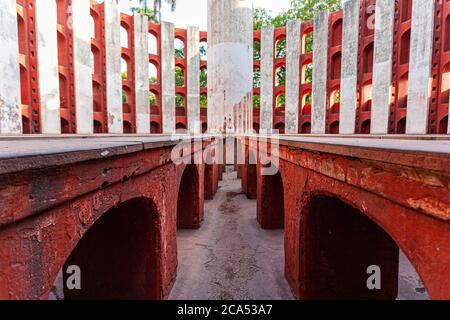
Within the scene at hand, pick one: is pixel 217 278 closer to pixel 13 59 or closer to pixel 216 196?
pixel 216 196

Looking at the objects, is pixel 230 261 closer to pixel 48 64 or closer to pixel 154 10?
pixel 48 64

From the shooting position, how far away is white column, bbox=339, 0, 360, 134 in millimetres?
14742

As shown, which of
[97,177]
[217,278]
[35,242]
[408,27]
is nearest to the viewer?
[35,242]

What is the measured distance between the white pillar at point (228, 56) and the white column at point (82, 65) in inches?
272

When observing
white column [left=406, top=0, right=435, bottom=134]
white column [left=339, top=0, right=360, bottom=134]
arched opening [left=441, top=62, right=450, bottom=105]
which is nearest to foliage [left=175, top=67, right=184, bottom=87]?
white column [left=339, top=0, right=360, bottom=134]

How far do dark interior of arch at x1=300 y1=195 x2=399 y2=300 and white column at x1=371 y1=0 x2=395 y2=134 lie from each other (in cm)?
1112

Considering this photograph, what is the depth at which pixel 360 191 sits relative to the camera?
1.99 m

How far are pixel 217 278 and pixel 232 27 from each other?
9809mm

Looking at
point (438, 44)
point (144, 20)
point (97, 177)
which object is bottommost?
point (97, 177)

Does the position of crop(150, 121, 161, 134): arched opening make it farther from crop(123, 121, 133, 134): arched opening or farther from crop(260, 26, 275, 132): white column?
crop(260, 26, 275, 132): white column

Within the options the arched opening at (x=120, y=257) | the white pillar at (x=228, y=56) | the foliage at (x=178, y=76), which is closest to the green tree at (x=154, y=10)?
the foliage at (x=178, y=76)

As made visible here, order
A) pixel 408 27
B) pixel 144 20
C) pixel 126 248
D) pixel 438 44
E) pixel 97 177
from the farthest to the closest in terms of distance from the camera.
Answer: pixel 144 20, pixel 408 27, pixel 438 44, pixel 126 248, pixel 97 177

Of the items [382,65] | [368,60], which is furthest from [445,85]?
[368,60]
